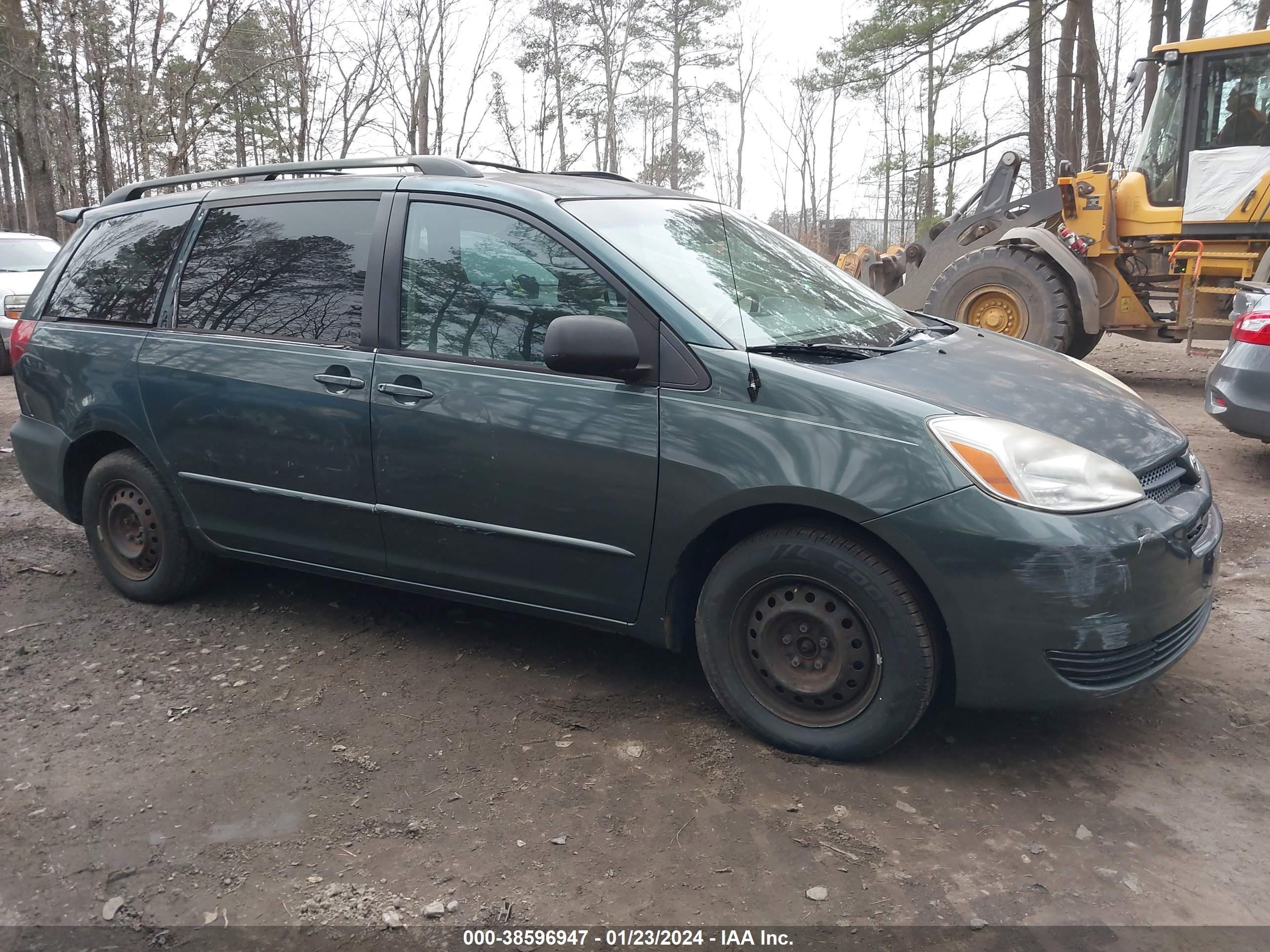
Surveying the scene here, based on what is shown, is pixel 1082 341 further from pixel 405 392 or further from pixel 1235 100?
pixel 405 392

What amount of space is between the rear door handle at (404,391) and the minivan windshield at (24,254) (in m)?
10.6

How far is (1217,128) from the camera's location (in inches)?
364

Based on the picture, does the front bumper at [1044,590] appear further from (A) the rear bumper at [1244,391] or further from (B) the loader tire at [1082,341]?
(B) the loader tire at [1082,341]

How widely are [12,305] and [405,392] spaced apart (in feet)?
34.0

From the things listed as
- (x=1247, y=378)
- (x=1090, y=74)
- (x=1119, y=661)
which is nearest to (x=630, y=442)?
(x=1119, y=661)

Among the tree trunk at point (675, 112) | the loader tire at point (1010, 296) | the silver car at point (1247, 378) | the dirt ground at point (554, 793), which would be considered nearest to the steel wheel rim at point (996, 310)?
the loader tire at point (1010, 296)

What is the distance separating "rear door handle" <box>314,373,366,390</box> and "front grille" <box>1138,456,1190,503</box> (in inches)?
102

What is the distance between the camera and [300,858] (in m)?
2.58

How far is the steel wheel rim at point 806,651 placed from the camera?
9.39 ft

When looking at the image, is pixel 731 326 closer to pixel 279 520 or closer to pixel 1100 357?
pixel 279 520

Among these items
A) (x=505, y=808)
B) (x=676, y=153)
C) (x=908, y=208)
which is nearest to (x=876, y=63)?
(x=676, y=153)

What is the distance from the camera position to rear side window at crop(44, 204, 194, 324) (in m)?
4.15

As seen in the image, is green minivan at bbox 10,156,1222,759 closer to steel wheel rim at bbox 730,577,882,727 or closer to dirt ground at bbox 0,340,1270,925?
steel wheel rim at bbox 730,577,882,727

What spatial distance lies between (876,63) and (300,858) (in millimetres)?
19384
